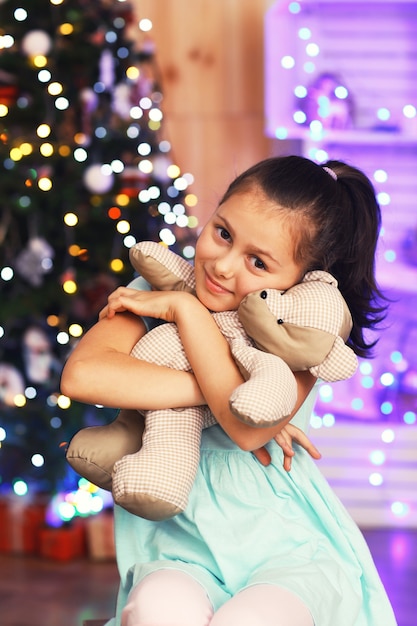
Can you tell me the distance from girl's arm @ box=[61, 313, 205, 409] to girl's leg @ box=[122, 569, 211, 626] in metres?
0.24

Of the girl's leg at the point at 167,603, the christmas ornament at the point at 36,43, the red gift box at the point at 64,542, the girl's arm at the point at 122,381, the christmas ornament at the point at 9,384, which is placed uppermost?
the christmas ornament at the point at 36,43

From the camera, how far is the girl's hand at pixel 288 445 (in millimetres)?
1369

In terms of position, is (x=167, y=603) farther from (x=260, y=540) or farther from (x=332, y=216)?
(x=332, y=216)

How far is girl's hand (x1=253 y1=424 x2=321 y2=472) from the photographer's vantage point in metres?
1.37

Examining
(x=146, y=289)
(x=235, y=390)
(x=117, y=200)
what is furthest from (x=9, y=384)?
(x=235, y=390)

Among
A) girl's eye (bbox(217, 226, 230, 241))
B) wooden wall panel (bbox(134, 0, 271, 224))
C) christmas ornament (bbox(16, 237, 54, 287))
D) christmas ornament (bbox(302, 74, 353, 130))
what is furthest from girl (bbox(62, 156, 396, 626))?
wooden wall panel (bbox(134, 0, 271, 224))

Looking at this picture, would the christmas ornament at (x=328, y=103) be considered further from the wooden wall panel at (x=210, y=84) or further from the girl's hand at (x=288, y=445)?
the girl's hand at (x=288, y=445)

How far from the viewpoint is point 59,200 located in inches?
113

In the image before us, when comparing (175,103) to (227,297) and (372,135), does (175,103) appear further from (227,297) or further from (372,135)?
→ (227,297)

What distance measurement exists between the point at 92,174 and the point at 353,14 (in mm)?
1292

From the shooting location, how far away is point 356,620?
1373 mm

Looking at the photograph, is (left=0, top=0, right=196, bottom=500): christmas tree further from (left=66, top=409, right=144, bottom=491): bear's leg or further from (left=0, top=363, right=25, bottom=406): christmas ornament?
(left=66, top=409, right=144, bottom=491): bear's leg

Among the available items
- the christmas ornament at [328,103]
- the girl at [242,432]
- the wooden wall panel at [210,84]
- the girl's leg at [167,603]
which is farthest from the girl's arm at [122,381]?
the wooden wall panel at [210,84]

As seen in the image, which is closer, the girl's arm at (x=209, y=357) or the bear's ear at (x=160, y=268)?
the girl's arm at (x=209, y=357)
